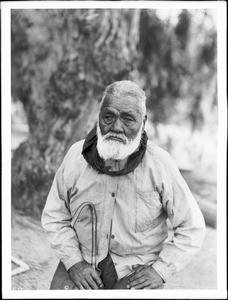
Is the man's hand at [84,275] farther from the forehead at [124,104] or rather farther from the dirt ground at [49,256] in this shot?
the forehead at [124,104]

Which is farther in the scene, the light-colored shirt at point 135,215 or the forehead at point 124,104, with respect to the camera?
the light-colored shirt at point 135,215

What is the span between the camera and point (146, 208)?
2844 millimetres

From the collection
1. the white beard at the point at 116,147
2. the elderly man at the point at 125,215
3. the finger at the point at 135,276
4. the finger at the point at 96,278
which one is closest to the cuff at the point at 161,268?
the elderly man at the point at 125,215

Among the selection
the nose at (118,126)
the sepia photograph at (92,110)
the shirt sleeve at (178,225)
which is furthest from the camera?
the sepia photograph at (92,110)

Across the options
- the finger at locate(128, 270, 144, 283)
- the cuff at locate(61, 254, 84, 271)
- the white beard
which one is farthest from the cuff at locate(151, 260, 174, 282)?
the white beard

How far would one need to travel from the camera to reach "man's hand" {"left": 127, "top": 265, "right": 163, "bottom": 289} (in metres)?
2.84

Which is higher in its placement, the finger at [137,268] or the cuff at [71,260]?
the cuff at [71,260]

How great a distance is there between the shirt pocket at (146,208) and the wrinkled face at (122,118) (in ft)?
1.38

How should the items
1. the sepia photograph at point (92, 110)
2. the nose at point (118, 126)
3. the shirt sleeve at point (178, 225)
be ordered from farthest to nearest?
the sepia photograph at point (92, 110) < the shirt sleeve at point (178, 225) < the nose at point (118, 126)

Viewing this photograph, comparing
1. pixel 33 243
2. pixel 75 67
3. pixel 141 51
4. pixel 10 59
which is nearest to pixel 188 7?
pixel 141 51

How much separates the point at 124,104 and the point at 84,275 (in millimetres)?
1239

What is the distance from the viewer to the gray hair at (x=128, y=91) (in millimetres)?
2760

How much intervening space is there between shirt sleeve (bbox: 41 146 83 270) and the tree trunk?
19cm

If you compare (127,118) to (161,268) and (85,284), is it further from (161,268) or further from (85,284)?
(85,284)
